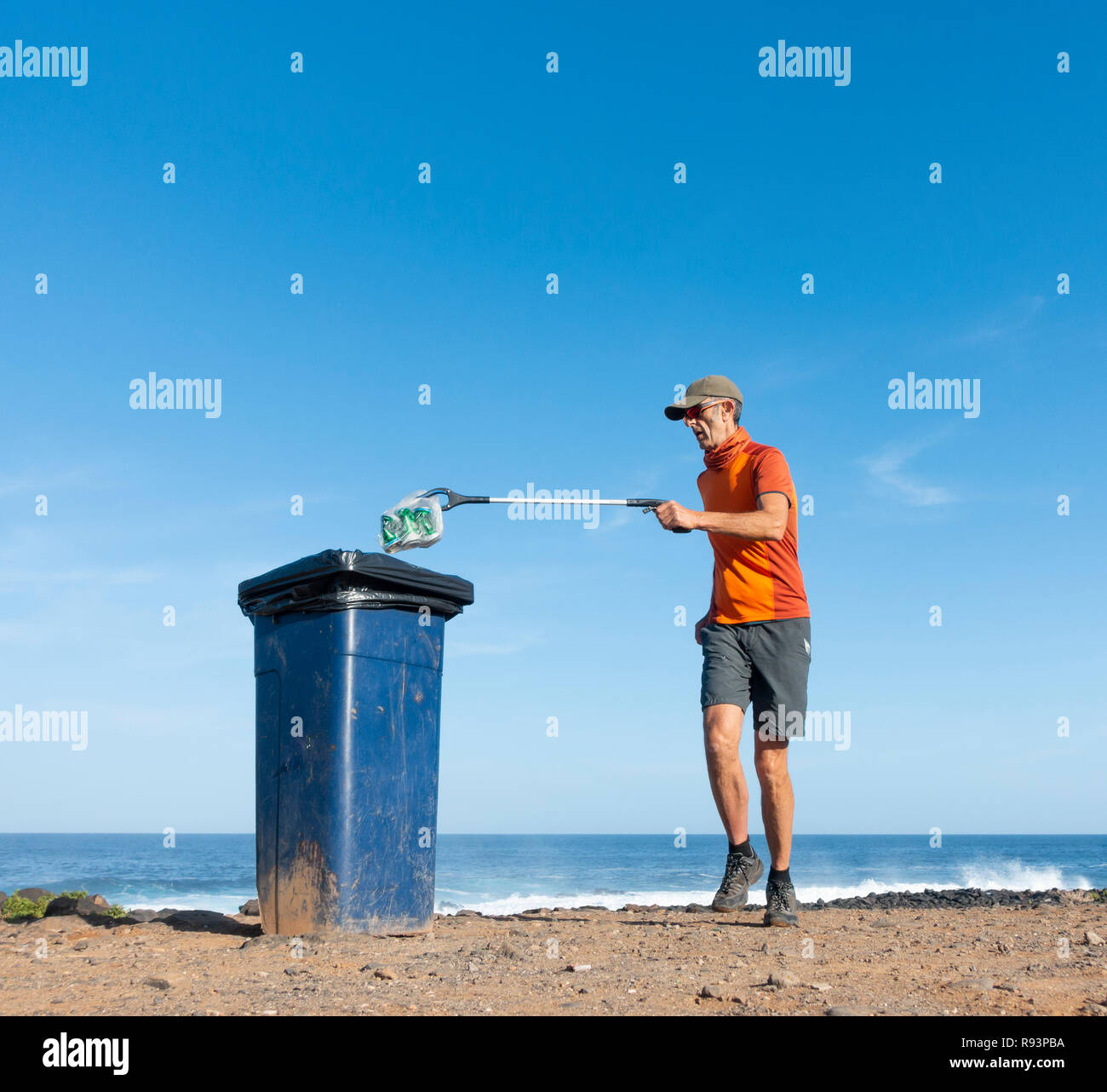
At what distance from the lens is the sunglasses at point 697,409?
4.52 m

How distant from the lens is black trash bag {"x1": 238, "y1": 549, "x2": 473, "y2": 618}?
3.72m

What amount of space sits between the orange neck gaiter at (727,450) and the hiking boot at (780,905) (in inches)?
72.4

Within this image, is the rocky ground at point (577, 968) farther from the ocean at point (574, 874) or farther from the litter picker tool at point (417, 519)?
the ocean at point (574, 874)

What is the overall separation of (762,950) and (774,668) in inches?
47.8

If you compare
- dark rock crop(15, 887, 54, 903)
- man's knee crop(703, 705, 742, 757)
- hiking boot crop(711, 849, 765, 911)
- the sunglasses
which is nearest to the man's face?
the sunglasses

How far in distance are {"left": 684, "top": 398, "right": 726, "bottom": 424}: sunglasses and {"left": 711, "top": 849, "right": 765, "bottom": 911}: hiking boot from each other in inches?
77.1

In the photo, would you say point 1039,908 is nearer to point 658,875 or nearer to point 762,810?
point 762,810

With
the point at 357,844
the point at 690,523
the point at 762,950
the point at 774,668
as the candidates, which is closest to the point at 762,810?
the point at 774,668

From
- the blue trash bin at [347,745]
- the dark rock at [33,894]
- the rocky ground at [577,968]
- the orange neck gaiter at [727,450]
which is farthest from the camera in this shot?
the dark rock at [33,894]

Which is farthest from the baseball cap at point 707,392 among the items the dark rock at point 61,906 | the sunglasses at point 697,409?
the dark rock at point 61,906

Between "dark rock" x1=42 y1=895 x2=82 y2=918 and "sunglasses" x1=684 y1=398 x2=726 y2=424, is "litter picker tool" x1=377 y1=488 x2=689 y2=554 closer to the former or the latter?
"sunglasses" x1=684 y1=398 x2=726 y2=424

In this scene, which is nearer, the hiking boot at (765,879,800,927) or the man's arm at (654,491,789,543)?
the hiking boot at (765,879,800,927)

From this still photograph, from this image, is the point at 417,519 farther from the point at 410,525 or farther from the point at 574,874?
the point at 574,874

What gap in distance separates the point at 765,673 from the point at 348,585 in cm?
178
